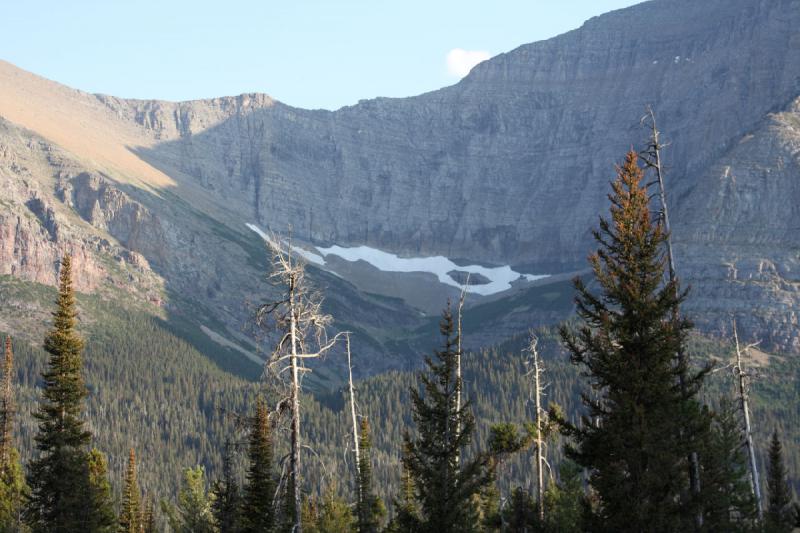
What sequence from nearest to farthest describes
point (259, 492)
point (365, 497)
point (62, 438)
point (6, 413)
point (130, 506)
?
point (259, 492) → point (62, 438) → point (365, 497) → point (6, 413) → point (130, 506)

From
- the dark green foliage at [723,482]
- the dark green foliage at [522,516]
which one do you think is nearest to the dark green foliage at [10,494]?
the dark green foliage at [522,516]

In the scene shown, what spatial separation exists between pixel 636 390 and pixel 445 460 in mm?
10140

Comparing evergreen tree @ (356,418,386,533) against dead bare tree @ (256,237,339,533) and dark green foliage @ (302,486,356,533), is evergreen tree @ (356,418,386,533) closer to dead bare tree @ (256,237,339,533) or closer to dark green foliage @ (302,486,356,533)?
dark green foliage @ (302,486,356,533)

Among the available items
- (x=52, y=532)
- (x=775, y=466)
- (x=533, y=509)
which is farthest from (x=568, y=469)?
(x=52, y=532)

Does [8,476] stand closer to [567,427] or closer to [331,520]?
[331,520]

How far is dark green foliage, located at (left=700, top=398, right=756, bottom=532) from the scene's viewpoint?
3403cm

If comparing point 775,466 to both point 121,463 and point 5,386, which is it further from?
point 121,463

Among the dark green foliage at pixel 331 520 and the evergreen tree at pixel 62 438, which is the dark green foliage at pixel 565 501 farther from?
the evergreen tree at pixel 62 438

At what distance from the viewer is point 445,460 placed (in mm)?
37906

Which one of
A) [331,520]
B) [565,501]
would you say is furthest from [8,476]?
[565,501]

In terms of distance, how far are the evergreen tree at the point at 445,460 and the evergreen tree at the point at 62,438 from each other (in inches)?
829

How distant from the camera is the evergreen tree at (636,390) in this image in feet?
96.7

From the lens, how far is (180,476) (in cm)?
18100

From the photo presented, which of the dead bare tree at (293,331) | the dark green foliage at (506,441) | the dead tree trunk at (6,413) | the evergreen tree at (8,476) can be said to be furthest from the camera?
the evergreen tree at (8,476)
